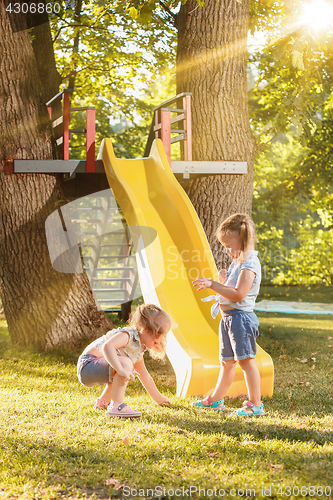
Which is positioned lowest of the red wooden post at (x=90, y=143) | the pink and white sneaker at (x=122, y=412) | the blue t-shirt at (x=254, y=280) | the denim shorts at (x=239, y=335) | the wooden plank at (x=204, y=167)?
the pink and white sneaker at (x=122, y=412)

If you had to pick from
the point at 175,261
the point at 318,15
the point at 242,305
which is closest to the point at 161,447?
the point at 242,305

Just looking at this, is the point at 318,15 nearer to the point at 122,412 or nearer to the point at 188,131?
the point at 188,131

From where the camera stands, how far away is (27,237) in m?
7.32

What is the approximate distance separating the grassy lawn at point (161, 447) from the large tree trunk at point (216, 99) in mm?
3019

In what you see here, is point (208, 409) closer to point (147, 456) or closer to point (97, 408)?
point (97, 408)

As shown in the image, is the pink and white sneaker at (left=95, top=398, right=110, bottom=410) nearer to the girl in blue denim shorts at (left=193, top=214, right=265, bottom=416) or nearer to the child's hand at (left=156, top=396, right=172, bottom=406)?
the child's hand at (left=156, top=396, right=172, bottom=406)

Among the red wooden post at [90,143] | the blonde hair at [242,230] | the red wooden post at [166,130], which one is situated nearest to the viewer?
the blonde hair at [242,230]

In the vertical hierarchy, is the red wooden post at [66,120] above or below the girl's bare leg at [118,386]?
above

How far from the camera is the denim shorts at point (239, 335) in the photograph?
13.9 feet

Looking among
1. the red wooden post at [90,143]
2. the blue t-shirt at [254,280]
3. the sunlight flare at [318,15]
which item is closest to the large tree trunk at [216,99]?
the sunlight flare at [318,15]

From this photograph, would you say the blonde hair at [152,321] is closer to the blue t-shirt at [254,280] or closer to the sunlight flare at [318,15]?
the blue t-shirt at [254,280]

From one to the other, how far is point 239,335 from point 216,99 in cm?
452

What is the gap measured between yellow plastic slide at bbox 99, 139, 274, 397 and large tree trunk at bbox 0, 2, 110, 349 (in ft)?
3.78

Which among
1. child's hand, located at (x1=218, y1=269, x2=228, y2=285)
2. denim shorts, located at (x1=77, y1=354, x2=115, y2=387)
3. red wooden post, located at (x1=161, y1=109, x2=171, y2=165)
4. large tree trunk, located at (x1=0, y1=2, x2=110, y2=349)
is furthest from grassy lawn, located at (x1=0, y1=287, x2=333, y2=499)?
red wooden post, located at (x1=161, y1=109, x2=171, y2=165)
